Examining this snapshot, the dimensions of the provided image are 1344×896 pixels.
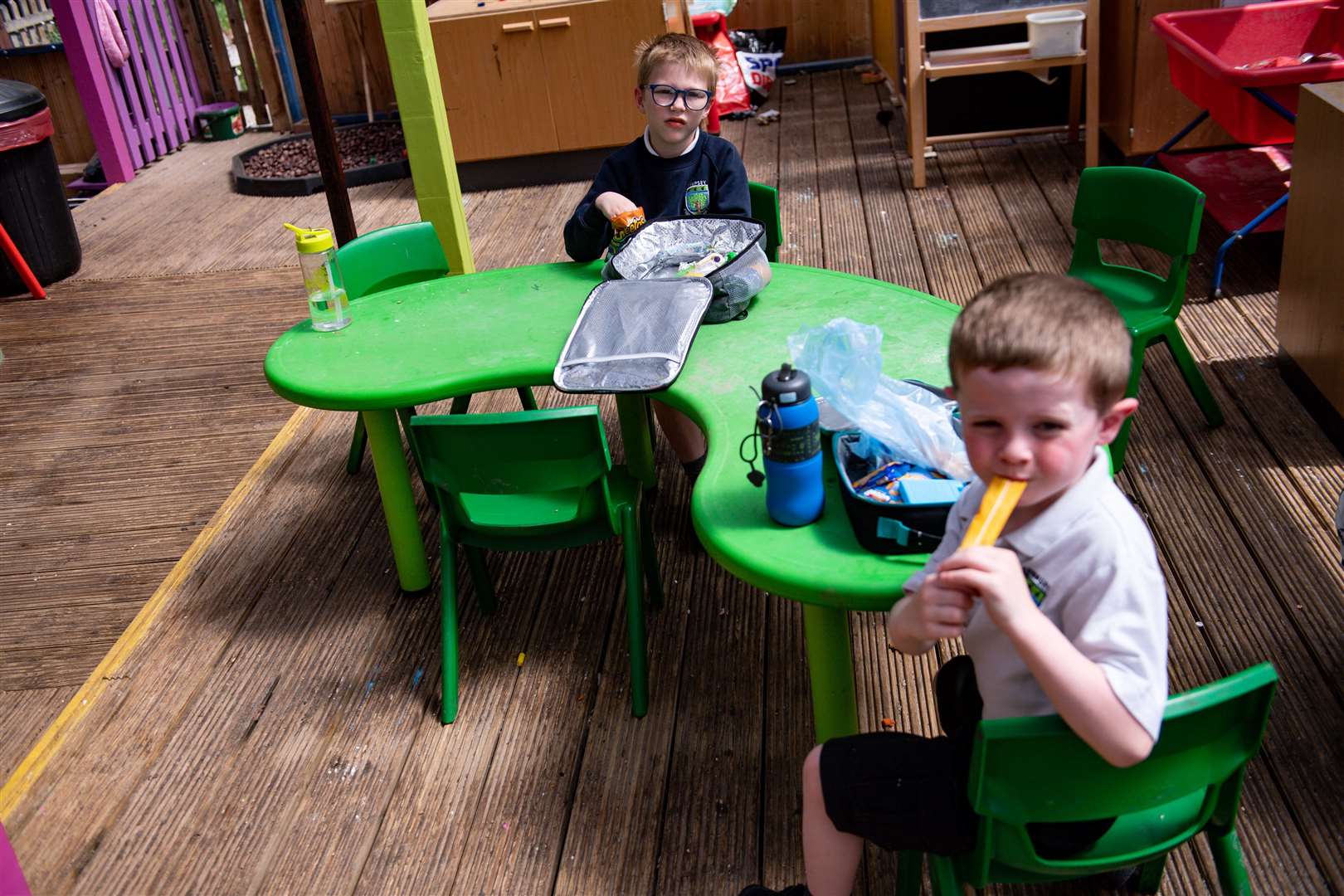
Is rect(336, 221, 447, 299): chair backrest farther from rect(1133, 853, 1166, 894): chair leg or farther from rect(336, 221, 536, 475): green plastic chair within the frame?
rect(1133, 853, 1166, 894): chair leg

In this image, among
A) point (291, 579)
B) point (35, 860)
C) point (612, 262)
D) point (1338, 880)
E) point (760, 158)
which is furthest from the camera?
point (760, 158)

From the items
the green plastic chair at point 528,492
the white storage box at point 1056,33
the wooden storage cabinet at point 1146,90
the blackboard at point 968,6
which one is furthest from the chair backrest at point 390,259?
the wooden storage cabinet at point 1146,90

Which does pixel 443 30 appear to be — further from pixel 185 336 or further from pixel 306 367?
pixel 306 367

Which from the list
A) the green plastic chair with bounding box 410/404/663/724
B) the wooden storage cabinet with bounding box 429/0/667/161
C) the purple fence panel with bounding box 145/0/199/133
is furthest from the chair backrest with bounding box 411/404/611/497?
the purple fence panel with bounding box 145/0/199/133

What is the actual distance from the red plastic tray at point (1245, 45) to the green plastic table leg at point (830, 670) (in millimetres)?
2938

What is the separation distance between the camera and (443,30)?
5887 mm

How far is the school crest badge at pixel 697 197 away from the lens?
3.12 m

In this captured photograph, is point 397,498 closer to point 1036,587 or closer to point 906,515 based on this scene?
point 906,515

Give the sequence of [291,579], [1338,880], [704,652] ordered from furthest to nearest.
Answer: [291,579] < [704,652] < [1338,880]

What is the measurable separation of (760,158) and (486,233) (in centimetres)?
159

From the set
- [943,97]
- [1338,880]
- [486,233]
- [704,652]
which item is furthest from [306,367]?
[943,97]

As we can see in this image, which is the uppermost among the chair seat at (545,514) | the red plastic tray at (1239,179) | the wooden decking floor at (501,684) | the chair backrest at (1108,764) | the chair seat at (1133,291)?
the chair backrest at (1108,764)

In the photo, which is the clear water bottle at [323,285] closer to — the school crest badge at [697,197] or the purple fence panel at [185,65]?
the school crest badge at [697,197]

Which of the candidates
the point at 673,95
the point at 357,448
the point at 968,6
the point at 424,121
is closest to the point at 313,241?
the point at 357,448
